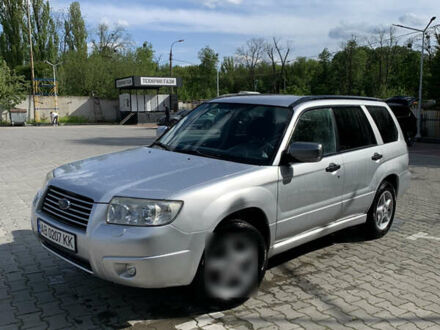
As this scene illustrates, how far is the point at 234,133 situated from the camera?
4.19m

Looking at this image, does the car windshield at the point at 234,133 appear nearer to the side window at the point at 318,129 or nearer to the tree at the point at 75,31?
the side window at the point at 318,129

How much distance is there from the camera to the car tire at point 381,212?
5.30 m

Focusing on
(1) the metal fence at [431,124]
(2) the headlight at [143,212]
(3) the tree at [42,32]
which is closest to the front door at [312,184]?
(2) the headlight at [143,212]

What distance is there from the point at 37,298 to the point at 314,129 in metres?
3.08

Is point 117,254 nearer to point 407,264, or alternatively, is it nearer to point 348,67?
point 407,264

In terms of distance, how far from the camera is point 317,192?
4.19 m

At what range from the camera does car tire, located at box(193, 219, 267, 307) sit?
130 inches

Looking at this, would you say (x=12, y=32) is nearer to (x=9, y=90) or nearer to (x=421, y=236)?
(x=9, y=90)

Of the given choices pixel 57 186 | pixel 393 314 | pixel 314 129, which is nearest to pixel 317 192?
pixel 314 129

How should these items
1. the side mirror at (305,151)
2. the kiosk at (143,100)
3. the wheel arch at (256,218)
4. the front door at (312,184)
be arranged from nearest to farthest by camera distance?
the wheel arch at (256,218), the side mirror at (305,151), the front door at (312,184), the kiosk at (143,100)

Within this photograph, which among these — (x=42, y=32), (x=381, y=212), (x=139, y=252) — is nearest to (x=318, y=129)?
(x=381, y=212)

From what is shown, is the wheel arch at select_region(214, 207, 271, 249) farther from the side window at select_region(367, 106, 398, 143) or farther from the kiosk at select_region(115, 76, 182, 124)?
the kiosk at select_region(115, 76, 182, 124)

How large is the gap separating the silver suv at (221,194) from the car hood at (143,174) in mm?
11

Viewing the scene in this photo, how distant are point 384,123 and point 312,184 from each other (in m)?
2.02
